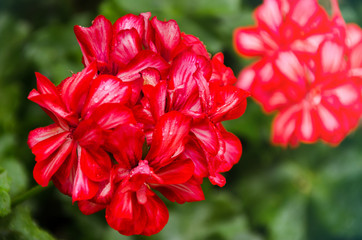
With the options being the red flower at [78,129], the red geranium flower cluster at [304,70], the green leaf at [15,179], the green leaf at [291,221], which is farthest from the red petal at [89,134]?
the green leaf at [291,221]

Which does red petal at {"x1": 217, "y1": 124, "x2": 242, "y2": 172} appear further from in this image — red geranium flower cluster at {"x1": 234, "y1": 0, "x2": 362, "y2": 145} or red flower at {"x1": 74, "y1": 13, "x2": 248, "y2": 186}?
red geranium flower cluster at {"x1": 234, "y1": 0, "x2": 362, "y2": 145}

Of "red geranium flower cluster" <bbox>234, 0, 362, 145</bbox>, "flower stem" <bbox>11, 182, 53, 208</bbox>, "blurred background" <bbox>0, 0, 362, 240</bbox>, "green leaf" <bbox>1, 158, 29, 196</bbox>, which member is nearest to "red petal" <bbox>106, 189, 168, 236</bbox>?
"flower stem" <bbox>11, 182, 53, 208</bbox>

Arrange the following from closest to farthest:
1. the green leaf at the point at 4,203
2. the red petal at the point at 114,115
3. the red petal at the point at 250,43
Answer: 1. the red petal at the point at 114,115
2. the green leaf at the point at 4,203
3. the red petal at the point at 250,43

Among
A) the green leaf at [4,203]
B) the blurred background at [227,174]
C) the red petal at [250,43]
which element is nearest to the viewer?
the green leaf at [4,203]

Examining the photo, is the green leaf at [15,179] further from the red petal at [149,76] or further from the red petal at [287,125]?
the red petal at [287,125]

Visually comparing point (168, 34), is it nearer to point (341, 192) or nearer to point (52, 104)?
point (52, 104)

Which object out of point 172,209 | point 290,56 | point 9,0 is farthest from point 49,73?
point 290,56
